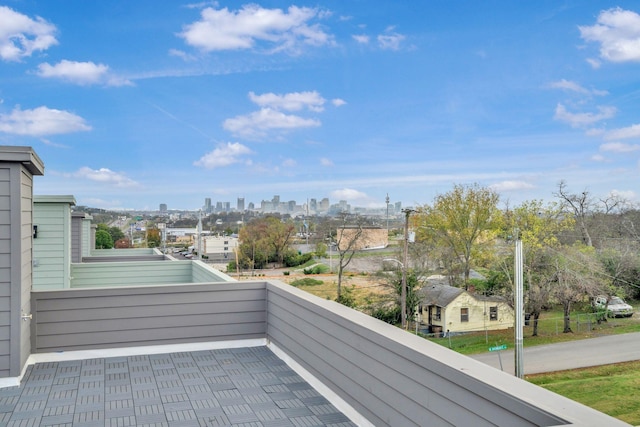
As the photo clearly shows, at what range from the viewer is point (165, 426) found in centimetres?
294

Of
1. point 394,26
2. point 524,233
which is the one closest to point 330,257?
point 524,233

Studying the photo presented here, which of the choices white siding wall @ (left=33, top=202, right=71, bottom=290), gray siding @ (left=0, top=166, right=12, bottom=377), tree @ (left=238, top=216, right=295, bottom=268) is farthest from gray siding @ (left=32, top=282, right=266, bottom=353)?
tree @ (left=238, top=216, right=295, bottom=268)

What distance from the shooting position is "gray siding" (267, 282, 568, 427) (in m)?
1.84

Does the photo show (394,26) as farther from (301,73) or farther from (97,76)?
(97,76)

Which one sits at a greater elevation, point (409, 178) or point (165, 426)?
point (409, 178)

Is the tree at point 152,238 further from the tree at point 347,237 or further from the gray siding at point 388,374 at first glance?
the gray siding at point 388,374

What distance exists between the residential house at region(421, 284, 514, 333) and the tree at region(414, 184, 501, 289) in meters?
1.72

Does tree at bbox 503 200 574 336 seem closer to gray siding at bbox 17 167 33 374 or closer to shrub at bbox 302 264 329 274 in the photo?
shrub at bbox 302 264 329 274

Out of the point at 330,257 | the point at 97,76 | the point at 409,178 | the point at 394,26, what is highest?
the point at 394,26

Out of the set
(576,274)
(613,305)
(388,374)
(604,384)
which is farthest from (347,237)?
(388,374)

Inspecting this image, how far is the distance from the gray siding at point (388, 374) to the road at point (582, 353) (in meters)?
22.5

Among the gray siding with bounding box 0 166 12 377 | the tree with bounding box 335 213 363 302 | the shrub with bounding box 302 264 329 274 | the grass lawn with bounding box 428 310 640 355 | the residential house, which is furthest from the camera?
the tree with bounding box 335 213 363 302

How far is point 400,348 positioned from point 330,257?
28.1m

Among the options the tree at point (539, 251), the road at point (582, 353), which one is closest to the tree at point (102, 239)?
the road at point (582, 353)
